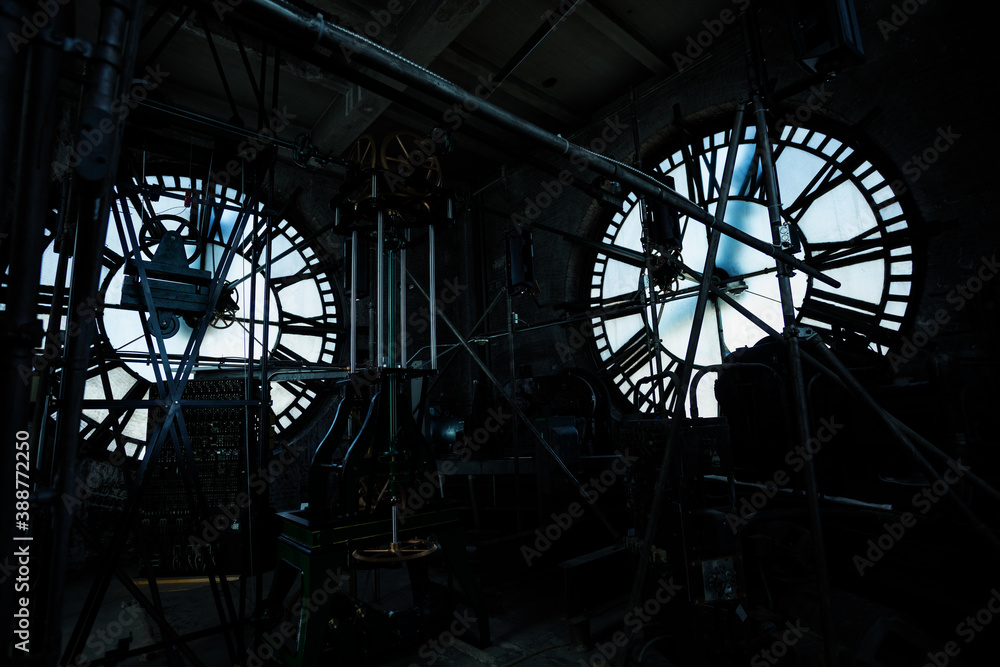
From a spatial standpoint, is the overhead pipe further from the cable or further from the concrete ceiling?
the concrete ceiling

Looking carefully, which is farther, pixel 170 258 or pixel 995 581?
pixel 170 258

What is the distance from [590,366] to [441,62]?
468 centimetres

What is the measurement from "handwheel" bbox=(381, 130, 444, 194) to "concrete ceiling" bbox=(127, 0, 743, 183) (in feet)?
8.24

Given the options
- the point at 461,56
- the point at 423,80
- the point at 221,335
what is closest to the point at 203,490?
the point at 221,335

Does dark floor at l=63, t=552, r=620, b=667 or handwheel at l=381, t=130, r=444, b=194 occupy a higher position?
handwheel at l=381, t=130, r=444, b=194

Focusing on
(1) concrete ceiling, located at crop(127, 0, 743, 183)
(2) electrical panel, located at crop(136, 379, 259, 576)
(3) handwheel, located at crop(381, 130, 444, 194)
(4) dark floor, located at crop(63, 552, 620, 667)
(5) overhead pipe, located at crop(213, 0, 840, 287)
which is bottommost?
(4) dark floor, located at crop(63, 552, 620, 667)

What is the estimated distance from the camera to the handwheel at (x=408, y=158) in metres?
2.59

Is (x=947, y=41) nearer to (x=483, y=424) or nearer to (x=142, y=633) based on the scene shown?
(x=483, y=424)

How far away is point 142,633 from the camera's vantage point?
3383 millimetres

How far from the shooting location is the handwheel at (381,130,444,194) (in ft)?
8.48

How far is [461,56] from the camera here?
6.24 meters

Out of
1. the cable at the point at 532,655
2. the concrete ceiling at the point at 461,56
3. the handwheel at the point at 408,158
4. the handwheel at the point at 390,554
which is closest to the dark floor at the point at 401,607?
the cable at the point at 532,655

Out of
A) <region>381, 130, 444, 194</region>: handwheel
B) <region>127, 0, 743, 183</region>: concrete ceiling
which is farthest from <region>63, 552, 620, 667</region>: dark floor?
<region>127, 0, 743, 183</region>: concrete ceiling

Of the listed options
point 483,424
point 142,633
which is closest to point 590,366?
point 483,424
